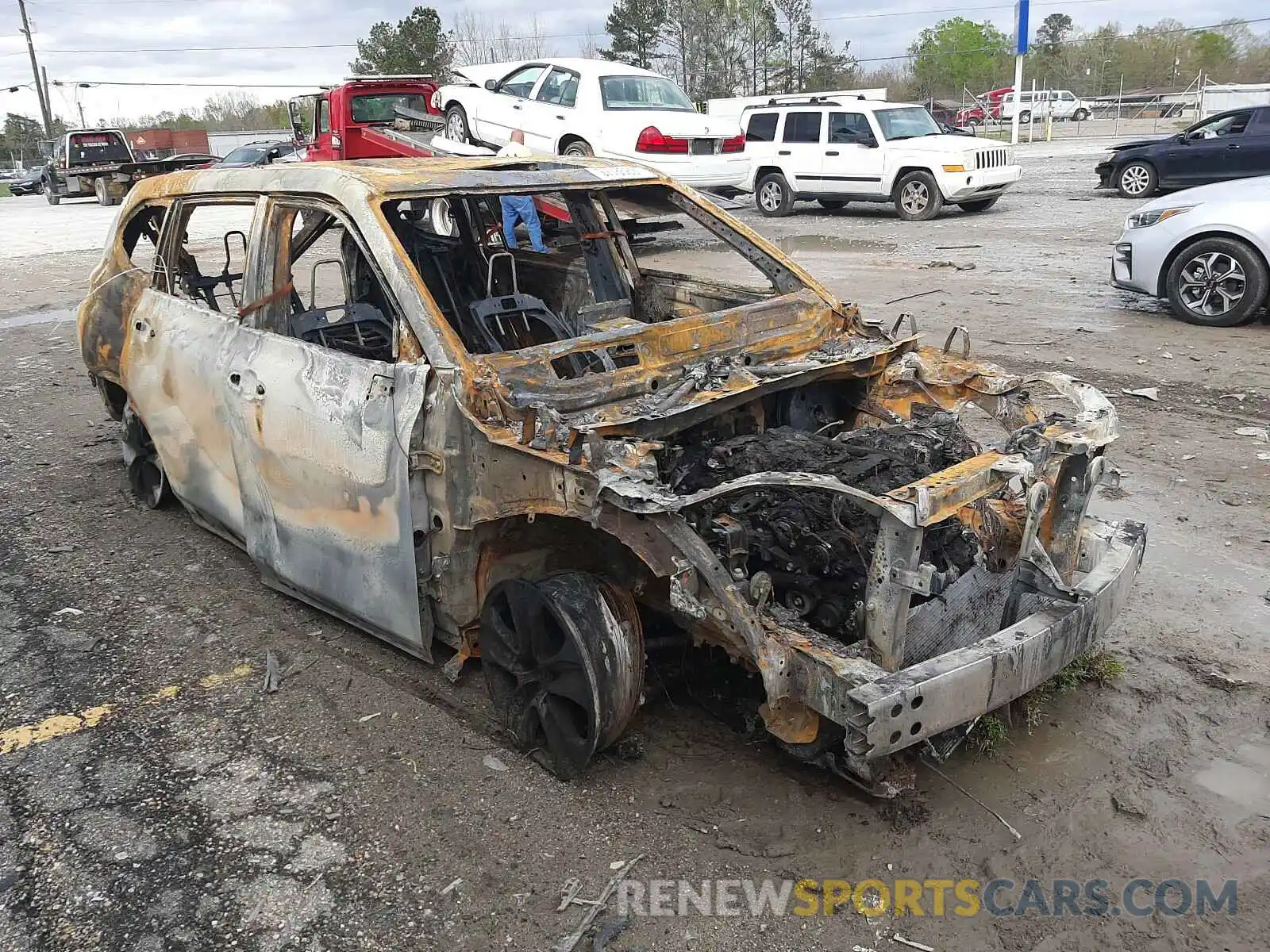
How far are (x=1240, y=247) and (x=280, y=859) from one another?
844 cm

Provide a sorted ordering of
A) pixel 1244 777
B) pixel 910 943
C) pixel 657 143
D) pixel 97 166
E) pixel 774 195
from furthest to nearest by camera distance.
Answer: pixel 97 166, pixel 774 195, pixel 657 143, pixel 1244 777, pixel 910 943

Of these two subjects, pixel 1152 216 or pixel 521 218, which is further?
pixel 1152 216

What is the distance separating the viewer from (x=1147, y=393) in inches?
259

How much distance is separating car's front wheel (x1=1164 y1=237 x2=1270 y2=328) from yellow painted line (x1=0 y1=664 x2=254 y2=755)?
813 centimetres

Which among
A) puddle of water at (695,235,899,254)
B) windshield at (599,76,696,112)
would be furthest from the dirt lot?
windshield at (599,76,696,112)

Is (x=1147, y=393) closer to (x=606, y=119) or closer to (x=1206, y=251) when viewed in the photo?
(x=1206, y=251)

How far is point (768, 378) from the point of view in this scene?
338cm

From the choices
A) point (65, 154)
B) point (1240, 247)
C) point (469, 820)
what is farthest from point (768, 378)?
point (65, 154)

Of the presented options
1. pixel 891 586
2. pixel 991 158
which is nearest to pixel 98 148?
pixel 991 158

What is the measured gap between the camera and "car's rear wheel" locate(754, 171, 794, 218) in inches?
647

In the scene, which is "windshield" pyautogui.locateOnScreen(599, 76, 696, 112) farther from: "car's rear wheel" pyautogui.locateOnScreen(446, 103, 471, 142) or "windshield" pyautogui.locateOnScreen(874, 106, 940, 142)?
"windshield" pyautogui.locateOnScreen(874, 106, 940, 142)

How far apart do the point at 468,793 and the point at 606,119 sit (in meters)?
11.1

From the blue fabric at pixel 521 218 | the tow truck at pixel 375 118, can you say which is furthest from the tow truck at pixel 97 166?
the blue fabric at pixel 521 218

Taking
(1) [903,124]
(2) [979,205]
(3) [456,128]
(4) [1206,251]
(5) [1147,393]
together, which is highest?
(3) [456,128]
